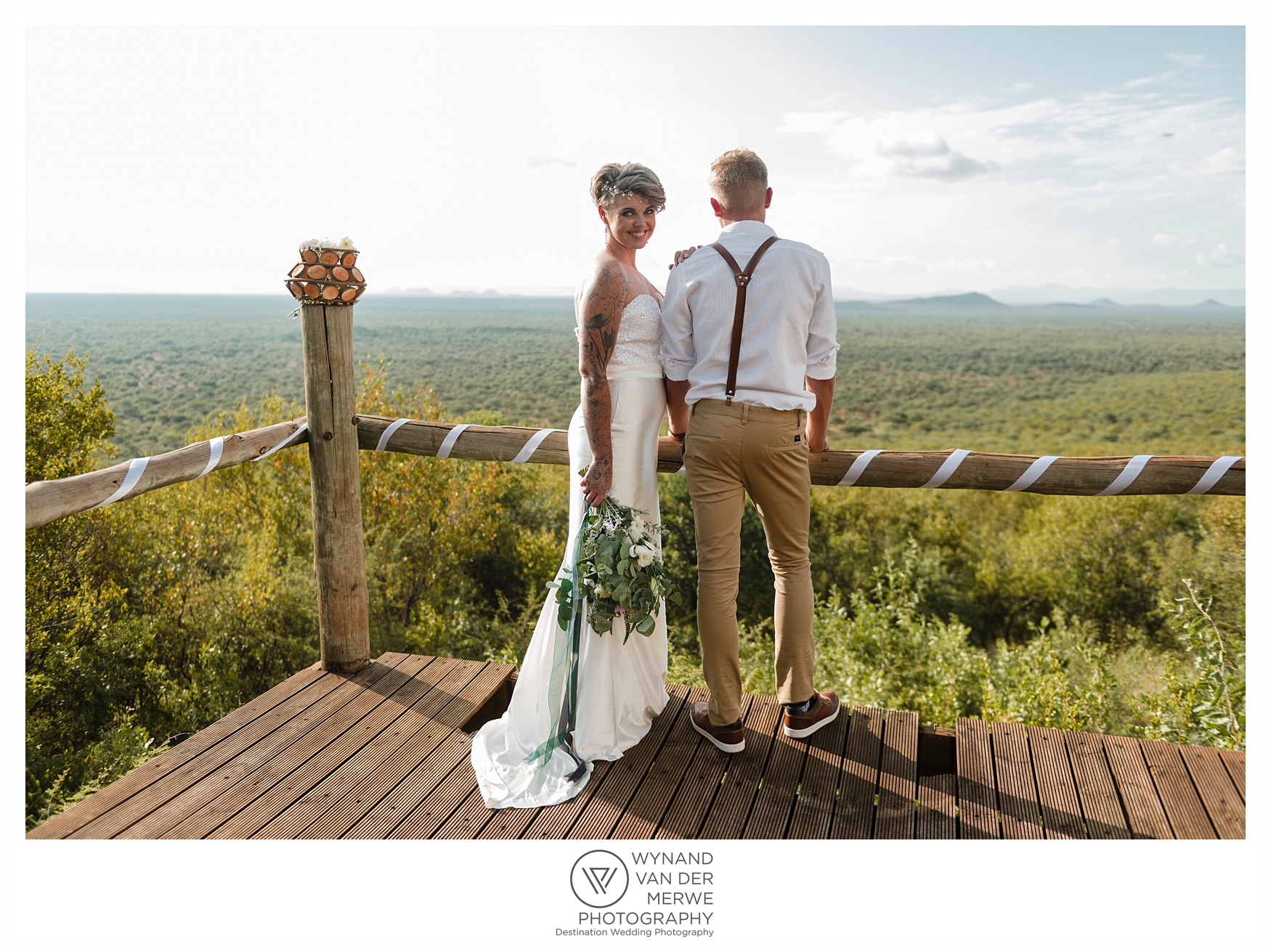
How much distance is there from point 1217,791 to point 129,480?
3.71 m

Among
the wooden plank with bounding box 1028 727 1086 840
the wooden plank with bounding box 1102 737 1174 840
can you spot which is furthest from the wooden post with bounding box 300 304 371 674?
the wooden plank with bounding box 1102 737 1174 840

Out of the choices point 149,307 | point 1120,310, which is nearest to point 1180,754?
point 149,307

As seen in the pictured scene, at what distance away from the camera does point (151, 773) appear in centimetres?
270

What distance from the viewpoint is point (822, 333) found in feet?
8.66

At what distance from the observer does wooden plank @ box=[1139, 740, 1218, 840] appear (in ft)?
8.02

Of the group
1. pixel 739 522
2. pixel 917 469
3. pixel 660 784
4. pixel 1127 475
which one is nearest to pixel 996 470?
pixel 917 469

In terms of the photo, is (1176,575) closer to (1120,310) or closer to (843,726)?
(843,726)

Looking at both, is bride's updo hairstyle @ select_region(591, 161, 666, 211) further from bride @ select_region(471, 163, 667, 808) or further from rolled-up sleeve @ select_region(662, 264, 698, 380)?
rolled-up sleeve @ select_region(662, 264, 698, 380)

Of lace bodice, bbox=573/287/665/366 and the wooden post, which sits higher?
lace bodice, bbox=573/287/665/366

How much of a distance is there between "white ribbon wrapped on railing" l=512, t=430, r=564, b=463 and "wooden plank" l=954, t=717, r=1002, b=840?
6.33 feet

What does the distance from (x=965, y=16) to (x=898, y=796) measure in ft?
9.46

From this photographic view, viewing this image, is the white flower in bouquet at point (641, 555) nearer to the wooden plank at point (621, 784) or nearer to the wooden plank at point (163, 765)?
the wooden plank at point (621, 784)

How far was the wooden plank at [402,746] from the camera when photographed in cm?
251

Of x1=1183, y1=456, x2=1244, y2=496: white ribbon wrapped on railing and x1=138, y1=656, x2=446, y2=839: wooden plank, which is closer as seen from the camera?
x1=138, y1=656, x2=446, y2=839: wooden plank
